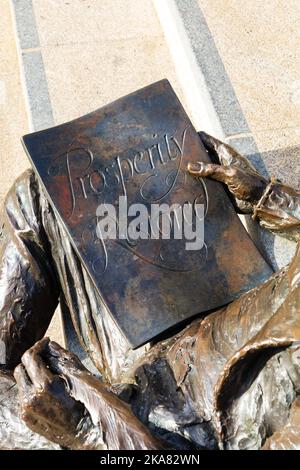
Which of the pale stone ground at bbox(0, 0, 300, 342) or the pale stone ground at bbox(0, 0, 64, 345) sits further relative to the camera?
the pale stone ground at bbox(0, 0, 64, 345)

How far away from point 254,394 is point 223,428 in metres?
0.16

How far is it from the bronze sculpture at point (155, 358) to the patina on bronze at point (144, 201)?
10 cm

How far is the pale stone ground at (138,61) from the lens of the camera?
394cm

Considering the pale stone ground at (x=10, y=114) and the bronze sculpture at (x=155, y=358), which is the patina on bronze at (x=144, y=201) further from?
the pale stone ground at (x=10, y=114)

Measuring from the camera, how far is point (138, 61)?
4766 mm

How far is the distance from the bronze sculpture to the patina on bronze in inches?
3.8

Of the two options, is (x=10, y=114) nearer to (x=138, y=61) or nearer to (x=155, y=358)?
(x=138, y=61)

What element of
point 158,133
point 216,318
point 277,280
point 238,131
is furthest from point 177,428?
point 238,131

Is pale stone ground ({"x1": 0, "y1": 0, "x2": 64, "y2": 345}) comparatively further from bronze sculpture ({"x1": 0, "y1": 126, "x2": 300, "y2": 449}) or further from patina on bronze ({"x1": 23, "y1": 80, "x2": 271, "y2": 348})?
patina on bronze ({"x1": 23, "y1": 80, "x2": 271, "y2": 348})

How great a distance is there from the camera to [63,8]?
505 centimetres

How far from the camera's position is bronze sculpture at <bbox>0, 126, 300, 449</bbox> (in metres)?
2.29

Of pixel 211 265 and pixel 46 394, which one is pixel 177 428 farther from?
pixel 211 265

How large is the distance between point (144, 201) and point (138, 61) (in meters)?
2.03

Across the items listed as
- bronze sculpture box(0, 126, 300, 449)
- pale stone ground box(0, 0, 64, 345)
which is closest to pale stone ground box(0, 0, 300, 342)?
pale stone ground box(0, 0, 64, 345)
